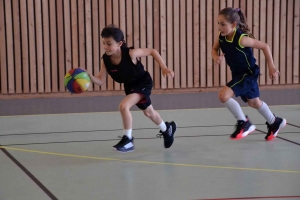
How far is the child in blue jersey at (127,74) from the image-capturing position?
16.8 ft

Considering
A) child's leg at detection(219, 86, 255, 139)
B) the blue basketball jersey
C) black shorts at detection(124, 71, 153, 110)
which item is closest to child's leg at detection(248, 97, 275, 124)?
child's leg at detection(219, 86, 255, 139)

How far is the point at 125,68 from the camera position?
5.24m

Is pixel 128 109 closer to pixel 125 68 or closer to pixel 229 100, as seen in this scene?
pixel 125 68

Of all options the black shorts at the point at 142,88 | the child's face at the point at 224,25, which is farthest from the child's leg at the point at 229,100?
the black shorts at the point at 142,88

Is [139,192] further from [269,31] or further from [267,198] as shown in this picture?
[269,31]

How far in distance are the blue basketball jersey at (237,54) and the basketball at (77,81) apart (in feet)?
4.84

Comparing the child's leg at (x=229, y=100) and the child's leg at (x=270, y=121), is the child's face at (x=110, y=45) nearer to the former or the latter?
the child's leg at (x=229, y=100)

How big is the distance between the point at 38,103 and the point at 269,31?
3796 millimetres

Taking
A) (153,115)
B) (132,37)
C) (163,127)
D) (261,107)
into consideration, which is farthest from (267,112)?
(132,37)

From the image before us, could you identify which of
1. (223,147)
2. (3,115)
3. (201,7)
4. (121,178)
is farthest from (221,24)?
(3,115)

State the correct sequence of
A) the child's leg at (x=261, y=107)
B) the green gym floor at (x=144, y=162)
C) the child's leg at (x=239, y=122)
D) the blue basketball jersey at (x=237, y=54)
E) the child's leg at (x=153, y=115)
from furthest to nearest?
the child's leg at (x=261, y=107), the child's leg at (x=239, y=122), the blue basketball jersey at (x=237, y=54), the child's leg at (x=153, y=115), the green gym floor at (x=144, y=162)

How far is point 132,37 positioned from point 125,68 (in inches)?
119

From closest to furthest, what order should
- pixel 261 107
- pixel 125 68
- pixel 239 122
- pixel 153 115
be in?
pixel 125 68, pixel 153 115, pixel 239 122, pixel 261 107

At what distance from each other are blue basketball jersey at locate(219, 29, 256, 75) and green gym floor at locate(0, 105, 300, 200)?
79 cm
